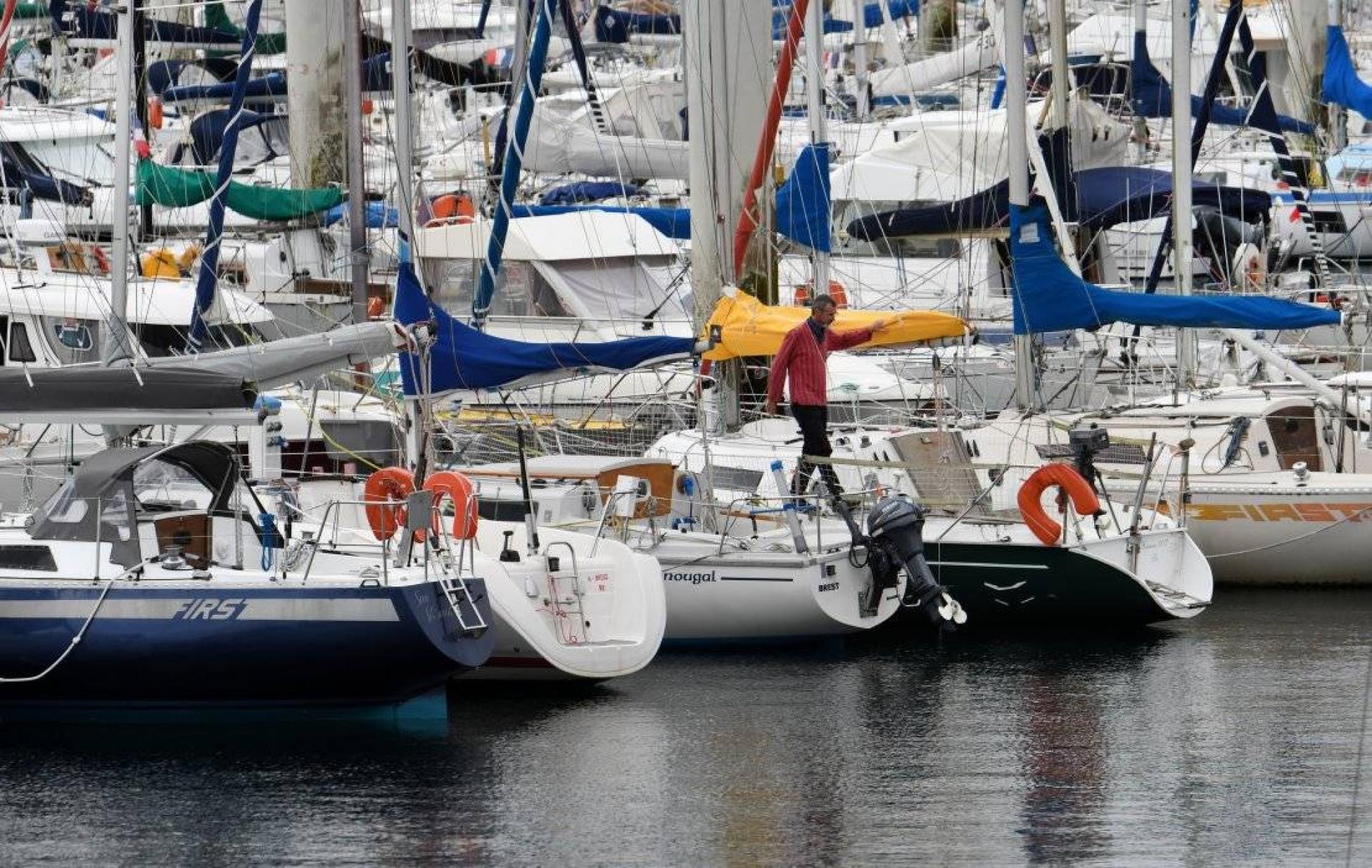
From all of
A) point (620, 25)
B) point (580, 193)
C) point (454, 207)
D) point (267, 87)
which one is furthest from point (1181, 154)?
Answer: point (620, 25)

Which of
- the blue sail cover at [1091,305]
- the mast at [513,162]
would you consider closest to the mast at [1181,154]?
the blue sail cover at [1091,305]

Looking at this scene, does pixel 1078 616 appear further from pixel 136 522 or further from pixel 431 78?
pixel 431 78

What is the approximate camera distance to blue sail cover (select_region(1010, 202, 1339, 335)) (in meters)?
18.9

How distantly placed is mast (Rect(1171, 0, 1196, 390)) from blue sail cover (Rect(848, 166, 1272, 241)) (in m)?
2.11

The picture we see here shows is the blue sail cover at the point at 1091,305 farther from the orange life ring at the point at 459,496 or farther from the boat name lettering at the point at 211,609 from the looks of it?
the boat name lettering at the point at 211,609

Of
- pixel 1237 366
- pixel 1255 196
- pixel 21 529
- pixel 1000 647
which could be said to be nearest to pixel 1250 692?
pixel 1000 647

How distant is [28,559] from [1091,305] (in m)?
9.29

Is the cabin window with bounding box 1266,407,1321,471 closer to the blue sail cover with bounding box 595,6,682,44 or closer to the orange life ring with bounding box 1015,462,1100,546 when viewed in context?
the orange life ring with bounding box 1015,462,1100,546

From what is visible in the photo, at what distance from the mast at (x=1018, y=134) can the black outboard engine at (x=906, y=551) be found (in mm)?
3702

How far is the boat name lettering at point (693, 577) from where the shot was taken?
17.0 m

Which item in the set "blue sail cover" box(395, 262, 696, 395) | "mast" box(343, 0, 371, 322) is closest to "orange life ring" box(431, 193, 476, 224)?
"mast" box(343, 0, 371, 322)

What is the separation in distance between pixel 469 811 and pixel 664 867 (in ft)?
5.52

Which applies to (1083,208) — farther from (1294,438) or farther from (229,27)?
(229,27)

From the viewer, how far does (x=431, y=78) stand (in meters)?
36.0
